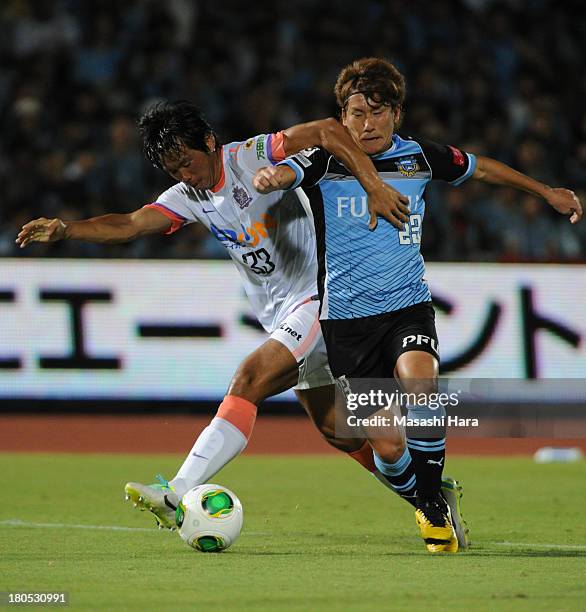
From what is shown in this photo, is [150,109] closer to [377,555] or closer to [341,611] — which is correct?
[377,555]

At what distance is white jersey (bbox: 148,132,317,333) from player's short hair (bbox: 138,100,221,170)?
0.32m

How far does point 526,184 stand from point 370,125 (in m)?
0.85

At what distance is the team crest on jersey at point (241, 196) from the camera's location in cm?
658

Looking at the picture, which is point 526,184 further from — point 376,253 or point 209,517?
point 209,517

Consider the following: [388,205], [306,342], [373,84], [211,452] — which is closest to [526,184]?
[388,205]

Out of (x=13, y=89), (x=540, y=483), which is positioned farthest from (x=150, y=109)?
(x=13, y=89)

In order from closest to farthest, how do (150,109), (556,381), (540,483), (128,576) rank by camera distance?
(128,576), (150,109), (540,483), (556,381)

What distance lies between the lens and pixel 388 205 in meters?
6.02

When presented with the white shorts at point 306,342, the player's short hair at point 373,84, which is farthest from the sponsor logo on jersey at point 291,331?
the player's short hair at point 373,84

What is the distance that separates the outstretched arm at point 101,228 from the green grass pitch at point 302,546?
59.9 inches

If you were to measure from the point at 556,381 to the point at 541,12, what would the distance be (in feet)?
23.3

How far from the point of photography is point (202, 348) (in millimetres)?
12477

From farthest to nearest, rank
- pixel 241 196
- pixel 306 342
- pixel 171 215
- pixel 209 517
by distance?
pixel 171 215 → pixel 241 196 → pixel 306 342 → pixel 209 517

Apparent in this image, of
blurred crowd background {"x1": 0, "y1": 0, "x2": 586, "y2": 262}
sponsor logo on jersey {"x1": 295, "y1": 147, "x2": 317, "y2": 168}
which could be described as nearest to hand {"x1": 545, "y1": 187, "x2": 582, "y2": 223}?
sponsor logo on jersey {"x1": 295, "y1": 147, "x2": 317, "y2": 168}
